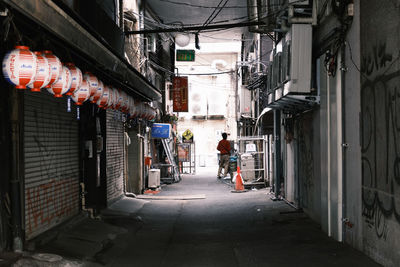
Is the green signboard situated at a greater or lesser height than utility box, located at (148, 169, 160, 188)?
greater

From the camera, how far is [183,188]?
885 inches

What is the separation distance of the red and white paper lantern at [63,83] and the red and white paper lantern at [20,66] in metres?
0.94

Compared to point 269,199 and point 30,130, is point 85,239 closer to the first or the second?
point 30,130

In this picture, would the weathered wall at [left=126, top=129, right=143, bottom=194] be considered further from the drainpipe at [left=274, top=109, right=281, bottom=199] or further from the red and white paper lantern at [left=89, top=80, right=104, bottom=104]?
the red and white paper lantern at [left=89, top=80, right=104, bottom=104]

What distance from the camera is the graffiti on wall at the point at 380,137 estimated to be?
20.7 ft

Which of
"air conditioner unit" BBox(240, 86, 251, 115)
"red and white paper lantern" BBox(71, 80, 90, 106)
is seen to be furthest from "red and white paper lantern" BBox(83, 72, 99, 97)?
"air conditioner unit" BBox(240, 86, 251, 115)

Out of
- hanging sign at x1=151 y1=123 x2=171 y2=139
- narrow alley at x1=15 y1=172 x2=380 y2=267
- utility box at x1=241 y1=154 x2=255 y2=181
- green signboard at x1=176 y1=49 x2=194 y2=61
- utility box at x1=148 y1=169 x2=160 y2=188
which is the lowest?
narrow alley at x1=15 y1=172 x2=380 y2=267

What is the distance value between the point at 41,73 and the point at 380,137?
5584 mm

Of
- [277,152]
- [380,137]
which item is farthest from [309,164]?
[380,137]

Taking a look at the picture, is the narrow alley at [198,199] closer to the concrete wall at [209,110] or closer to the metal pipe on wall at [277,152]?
the metal pipe on wall at [277,152]

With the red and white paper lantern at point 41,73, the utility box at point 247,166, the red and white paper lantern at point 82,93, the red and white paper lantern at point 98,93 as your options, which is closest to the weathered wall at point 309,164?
the red and white paper lantern at point 98,93

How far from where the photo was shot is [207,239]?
1023 centimetres

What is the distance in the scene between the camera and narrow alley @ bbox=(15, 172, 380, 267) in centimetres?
796

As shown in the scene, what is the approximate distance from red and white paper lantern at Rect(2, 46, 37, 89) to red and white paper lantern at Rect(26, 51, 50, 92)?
0.10 meters
